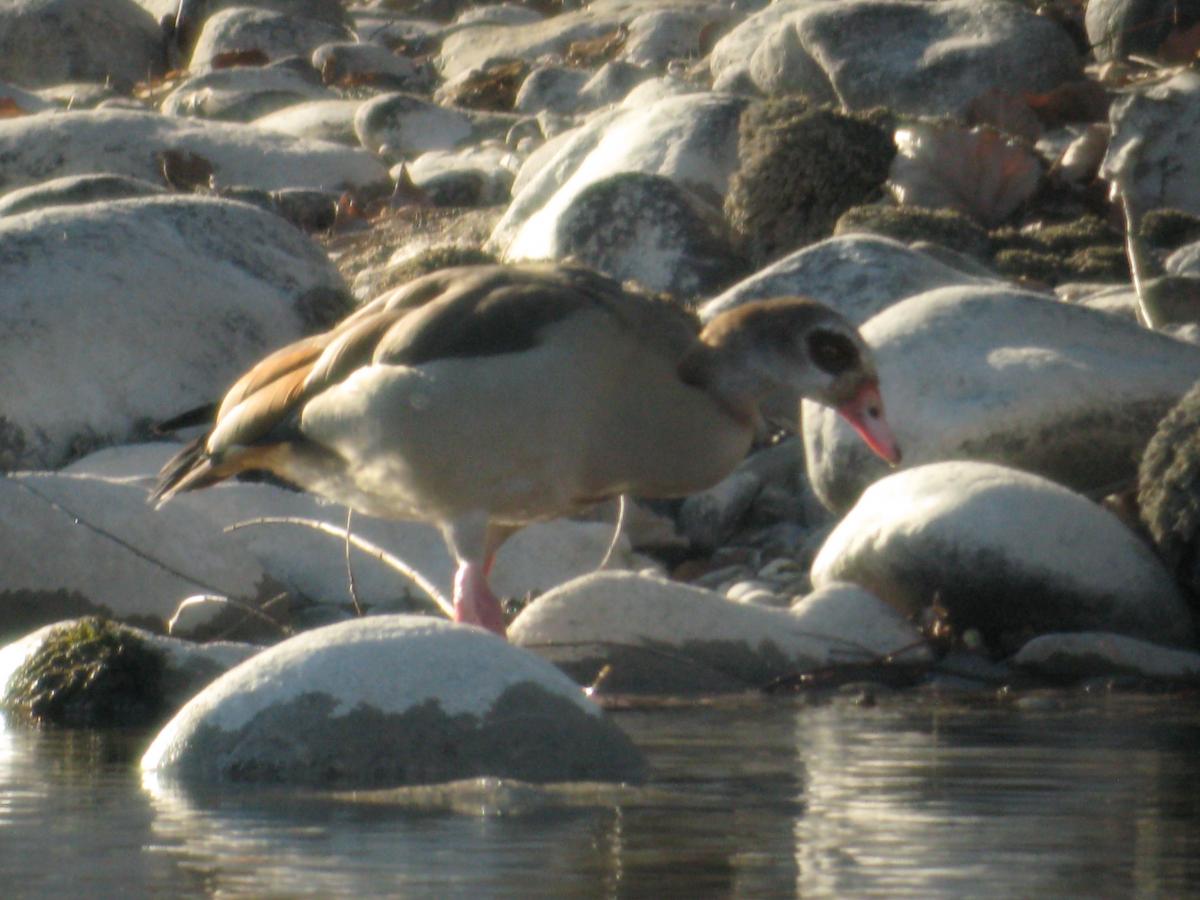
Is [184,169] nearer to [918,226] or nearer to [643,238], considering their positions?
[643,238]

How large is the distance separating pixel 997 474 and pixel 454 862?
3807 mm

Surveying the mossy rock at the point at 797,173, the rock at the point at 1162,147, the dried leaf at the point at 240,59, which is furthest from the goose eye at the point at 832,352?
the dried leaf at the point at 240,59

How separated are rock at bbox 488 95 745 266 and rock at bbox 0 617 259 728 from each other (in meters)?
5.88

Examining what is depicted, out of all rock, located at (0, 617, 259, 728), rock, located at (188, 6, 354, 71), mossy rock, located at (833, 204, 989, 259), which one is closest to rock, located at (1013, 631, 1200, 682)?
rock, located at (0, 617, 259, 728)

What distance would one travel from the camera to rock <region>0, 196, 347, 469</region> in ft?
33.5

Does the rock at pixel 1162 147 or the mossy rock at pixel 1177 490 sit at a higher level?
the rock at pixel 1162 147

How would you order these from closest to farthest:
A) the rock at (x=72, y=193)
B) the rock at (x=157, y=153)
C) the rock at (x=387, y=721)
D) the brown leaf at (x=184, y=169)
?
the rock at (x=387, y=721)
the rock at (x=72, y=193)
the brown leaf at (x=184, y=169)
the rock at (x=157, y=153)

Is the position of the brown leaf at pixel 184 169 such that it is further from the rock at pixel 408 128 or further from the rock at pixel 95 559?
the rock at pixel 95 559

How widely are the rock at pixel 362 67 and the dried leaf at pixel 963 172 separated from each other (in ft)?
39.7

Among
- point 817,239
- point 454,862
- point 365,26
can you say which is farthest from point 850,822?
point 365,26

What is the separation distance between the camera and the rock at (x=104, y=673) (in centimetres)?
633

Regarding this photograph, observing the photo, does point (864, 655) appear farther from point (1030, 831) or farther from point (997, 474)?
point (1030, 831)

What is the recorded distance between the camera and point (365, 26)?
2964 cm

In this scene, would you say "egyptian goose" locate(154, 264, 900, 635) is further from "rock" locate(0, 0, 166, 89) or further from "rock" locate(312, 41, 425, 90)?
"rock" locate(0, 0, 166, 89)
